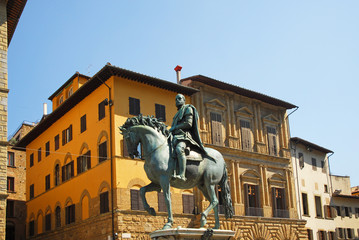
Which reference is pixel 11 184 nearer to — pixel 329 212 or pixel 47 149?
pixel 47 149

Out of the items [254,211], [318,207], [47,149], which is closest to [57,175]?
[47,149]

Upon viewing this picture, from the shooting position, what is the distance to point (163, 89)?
30.3m

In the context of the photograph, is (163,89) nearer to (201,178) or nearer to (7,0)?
(7,0)

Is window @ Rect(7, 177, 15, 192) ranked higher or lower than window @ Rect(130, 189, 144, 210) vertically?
higher

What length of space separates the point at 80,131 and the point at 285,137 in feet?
50.0

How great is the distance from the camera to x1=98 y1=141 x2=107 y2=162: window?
27.9m

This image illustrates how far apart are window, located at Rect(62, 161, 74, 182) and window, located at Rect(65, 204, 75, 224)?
1.85 meters

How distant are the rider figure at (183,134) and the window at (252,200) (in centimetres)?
2250

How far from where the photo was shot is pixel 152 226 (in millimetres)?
27172

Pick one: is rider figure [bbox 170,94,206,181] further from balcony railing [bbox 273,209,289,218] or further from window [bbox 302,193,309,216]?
window [bbox 302,193,309,216]

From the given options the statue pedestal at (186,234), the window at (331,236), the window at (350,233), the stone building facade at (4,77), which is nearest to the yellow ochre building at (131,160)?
the window at (331,236)

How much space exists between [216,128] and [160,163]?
22512mm

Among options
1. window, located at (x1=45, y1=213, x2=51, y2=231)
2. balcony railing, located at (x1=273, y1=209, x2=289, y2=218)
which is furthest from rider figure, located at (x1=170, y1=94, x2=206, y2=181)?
balcony railing, located at (x1=273, y1=209, x2=289, y2=218)

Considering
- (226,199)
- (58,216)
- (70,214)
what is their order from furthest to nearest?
(58,216) < (70,214) < (226,199)
